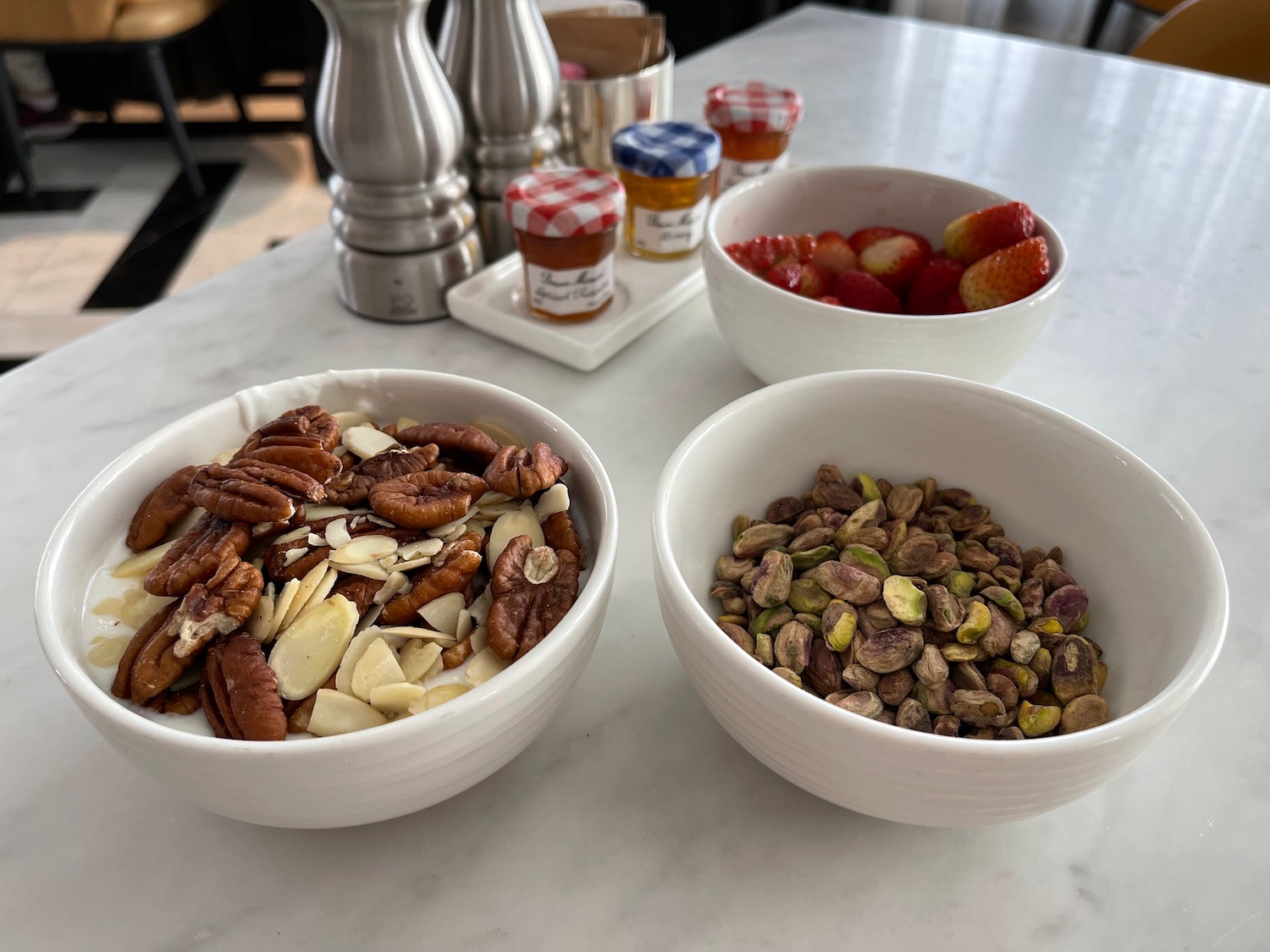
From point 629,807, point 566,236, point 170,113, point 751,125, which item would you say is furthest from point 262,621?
point 170,113

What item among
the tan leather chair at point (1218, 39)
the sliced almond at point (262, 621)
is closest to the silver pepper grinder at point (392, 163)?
the sliced almond at point (262, 621)

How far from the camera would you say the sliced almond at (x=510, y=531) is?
57 cm

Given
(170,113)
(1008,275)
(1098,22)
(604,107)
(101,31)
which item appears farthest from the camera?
(1098,22)

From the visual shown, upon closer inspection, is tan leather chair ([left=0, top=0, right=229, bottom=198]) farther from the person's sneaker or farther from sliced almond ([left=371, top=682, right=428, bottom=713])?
sliced almond ([left=371, top=682, right=428, bottom=713])

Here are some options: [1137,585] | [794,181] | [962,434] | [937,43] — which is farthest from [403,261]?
[937,43]

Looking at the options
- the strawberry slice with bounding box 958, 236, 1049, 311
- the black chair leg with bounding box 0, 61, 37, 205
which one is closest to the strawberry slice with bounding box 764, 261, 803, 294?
the strawberry slice with bounding box 958, 236, 1049, 311

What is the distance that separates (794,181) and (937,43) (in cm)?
92

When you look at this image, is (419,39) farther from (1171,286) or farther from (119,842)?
(1171,286)

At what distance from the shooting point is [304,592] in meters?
0.52

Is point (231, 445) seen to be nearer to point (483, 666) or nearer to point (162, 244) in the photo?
point (483, 666)

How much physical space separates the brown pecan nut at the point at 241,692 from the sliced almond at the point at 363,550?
0.22 feet

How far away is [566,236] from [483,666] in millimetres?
440

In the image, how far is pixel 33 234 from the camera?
2.60 meters

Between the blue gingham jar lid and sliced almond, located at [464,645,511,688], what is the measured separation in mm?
571
